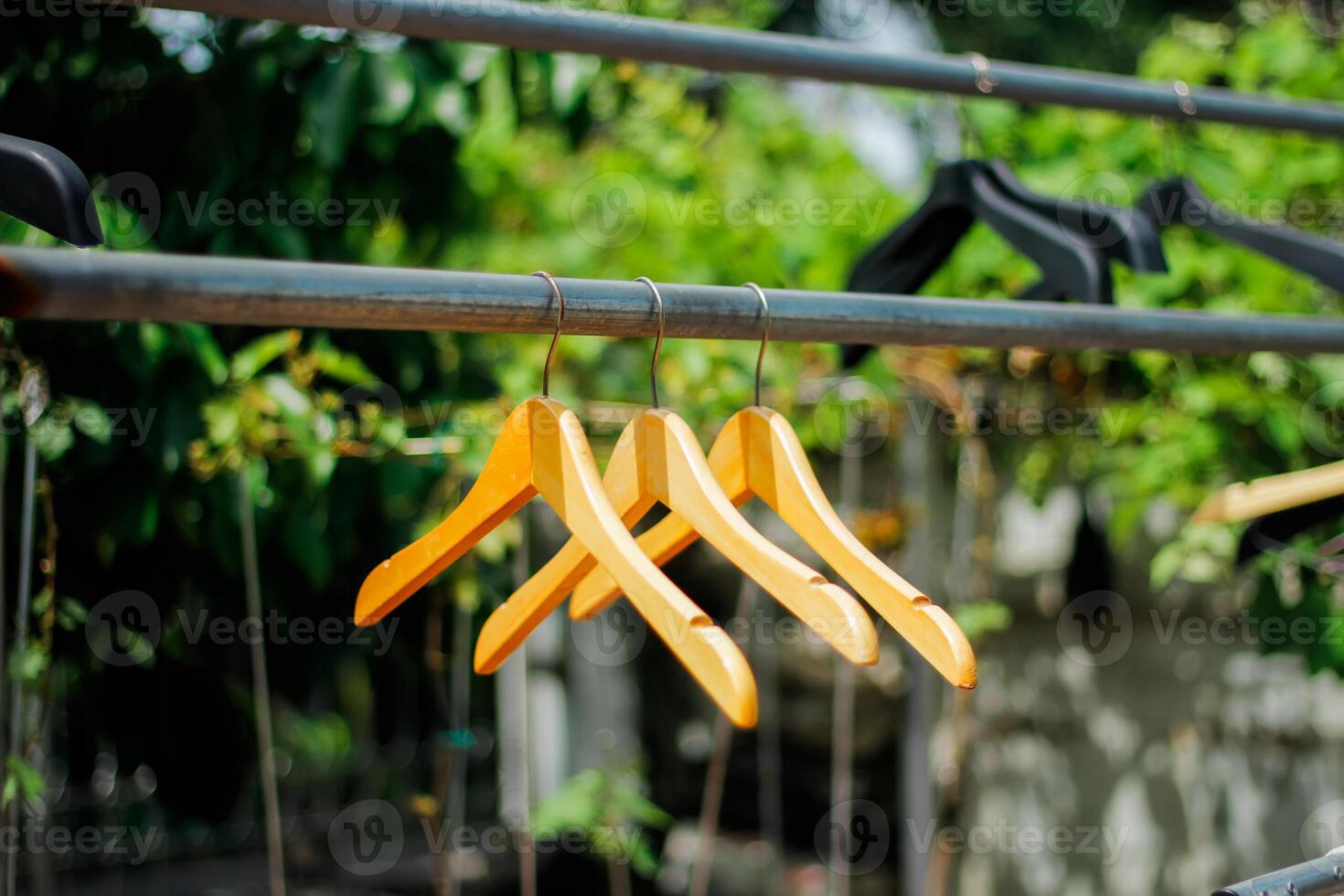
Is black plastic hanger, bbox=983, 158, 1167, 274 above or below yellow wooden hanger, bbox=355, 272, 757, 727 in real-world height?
above

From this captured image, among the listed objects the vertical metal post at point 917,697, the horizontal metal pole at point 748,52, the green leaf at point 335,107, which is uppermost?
the green leaf at point 335,107

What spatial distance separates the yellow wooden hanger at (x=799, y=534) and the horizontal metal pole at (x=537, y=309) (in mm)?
65

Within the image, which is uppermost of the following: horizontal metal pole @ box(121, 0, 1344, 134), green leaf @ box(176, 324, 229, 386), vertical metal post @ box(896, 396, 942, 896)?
horizontal metal pole @ box(121, 0, 1344, 134)

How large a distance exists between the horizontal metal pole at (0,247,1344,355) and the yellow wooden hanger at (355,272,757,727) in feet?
0.15

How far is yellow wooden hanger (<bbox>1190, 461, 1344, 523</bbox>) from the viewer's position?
1287 mm

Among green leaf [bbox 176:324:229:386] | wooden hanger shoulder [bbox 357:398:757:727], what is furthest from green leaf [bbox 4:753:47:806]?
wooden hanger shoulder [bbox 357:398:757:727]

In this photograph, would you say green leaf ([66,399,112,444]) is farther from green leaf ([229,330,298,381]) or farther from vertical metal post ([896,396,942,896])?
vertical metal post ([896,396,942,896])

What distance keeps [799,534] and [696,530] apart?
75mm

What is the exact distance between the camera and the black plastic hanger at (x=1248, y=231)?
4.14 feet

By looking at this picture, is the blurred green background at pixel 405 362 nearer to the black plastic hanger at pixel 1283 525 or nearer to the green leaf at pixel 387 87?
the green leaf at pixel 387 87

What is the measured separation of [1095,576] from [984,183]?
4.72ft

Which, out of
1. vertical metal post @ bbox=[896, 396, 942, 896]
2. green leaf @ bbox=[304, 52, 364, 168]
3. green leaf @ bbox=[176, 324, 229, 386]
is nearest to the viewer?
A: green leaf @ bbox=[176, 324, 229, 386]

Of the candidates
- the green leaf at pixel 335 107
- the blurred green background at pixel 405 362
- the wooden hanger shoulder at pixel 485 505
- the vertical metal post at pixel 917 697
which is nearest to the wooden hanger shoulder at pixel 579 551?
the wooden hanger shoulder at pixel 485 505

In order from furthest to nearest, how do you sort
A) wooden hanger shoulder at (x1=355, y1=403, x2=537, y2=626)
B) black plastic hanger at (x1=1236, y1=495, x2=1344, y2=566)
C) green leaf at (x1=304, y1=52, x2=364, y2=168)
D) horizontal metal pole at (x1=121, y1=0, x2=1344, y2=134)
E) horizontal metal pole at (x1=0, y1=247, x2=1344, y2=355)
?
green leaf at (x1=304, y1=52, x2=364, y2=168)
black plastic hanger at (x1=1236, y1=495, x2=1344, y2=566)
horizontal metal pole at (x1=121, y1=0, x2=1344, y2=134)
wooden hanger shoulder at (x1=355, y1=403, x2=537, y2=626)
horizontal metal pole at (x1=0, y1=247, x2=1344, y2=355)
